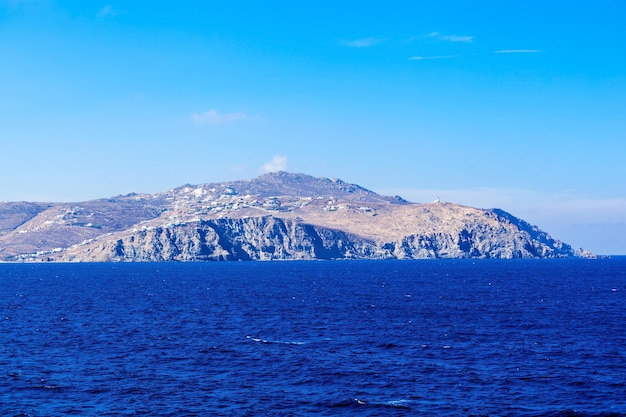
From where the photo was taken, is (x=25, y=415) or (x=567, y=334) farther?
(x=567, y=334)

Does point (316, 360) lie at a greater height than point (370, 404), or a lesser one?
greater

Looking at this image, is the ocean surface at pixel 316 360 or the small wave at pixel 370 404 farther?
the ocean surface at pixel 316 360

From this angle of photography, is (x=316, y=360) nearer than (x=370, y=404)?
No

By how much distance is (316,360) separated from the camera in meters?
85.8

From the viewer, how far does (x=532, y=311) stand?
13875 centimetres

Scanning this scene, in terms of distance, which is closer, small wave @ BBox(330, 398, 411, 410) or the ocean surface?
small wave @ BBox(330, 398, 411, 410)

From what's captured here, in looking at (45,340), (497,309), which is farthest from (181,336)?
(497,309)

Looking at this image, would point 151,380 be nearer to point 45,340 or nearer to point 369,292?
point 45,340

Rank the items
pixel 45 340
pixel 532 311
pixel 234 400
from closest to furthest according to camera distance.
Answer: pixel 234 400 → pixel 45 340 → pixel 532 311

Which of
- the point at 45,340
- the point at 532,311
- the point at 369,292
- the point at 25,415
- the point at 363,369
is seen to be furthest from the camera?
the point at 369,292

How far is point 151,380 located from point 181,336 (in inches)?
1235

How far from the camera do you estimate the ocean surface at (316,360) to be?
217 ft

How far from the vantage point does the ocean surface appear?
66.1 meters

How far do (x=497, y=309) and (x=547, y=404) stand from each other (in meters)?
79.4
